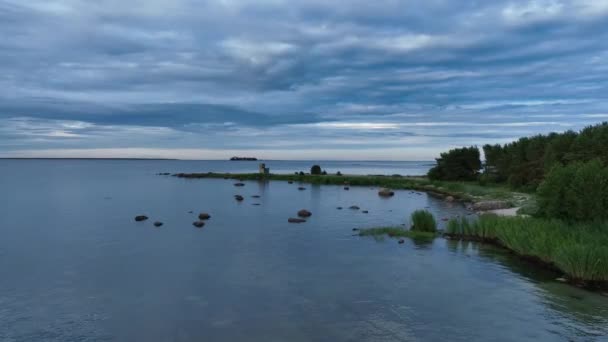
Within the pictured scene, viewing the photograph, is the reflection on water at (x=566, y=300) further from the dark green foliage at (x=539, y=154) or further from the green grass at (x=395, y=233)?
the dark green foliage at (x=539, y=154)

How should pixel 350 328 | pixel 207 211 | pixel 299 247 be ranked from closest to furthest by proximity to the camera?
pixel 350 328 → pixel 299 247 → pixel 207 211

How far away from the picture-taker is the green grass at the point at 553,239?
23531 mm

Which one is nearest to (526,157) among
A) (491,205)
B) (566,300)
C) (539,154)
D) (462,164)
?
(539,154)

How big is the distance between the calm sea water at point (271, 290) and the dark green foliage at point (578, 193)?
550cm

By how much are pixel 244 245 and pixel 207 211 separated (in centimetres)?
2469

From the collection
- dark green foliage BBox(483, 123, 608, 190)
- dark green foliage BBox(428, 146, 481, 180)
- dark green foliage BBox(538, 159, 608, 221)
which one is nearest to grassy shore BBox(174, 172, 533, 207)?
dark green foliage BBox(483, 123, 608, 190)

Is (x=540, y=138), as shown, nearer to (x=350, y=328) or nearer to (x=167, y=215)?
(x=167, y=215)

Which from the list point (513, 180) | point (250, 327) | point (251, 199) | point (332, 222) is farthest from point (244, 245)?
point (513, 180)

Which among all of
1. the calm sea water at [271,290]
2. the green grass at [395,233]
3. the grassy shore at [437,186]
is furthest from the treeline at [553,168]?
the green grass at [395,233]

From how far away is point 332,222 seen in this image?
49781 mm

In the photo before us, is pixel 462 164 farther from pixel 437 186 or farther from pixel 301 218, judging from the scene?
pixel 301 218

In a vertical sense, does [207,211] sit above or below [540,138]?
below

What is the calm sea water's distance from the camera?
18.7 meters

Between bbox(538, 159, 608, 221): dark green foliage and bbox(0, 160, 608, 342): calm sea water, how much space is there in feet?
18.0
